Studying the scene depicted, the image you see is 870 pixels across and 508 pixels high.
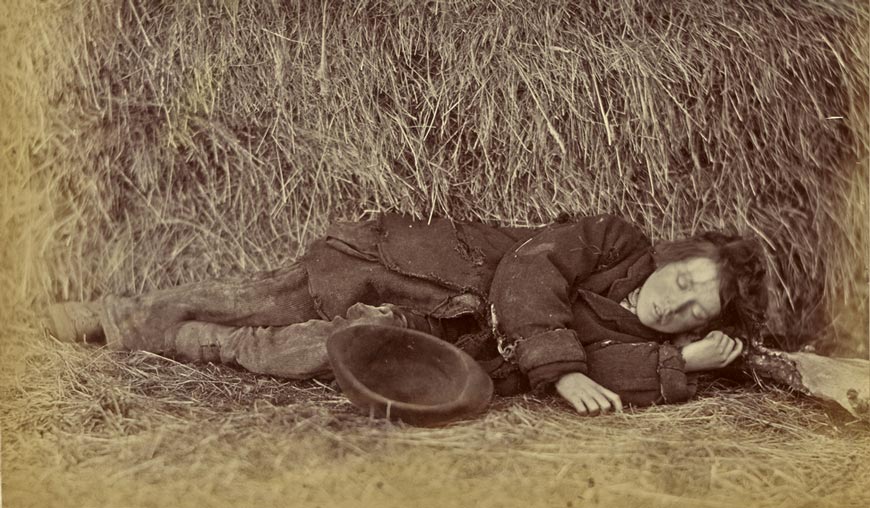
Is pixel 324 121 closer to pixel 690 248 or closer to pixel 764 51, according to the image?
pixel 690 248

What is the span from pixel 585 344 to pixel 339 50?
93 cm

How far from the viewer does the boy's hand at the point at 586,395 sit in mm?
1910

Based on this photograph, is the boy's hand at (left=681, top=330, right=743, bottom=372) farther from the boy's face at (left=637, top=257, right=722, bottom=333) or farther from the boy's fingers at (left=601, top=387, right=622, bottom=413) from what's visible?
the boy's fingers at (left=601, top=387, right=622, bottom=413)

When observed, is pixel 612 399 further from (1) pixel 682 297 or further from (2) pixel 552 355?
(1) pixel 682 297

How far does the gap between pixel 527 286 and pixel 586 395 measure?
0.27 meters

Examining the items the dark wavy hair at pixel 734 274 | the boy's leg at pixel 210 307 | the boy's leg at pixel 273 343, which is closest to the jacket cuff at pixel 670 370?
the dark wavy hair at pixel 734 274

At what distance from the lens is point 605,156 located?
231 centimetres

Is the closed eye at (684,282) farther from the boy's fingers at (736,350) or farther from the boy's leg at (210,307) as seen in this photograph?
the boy's leg at (210,307)

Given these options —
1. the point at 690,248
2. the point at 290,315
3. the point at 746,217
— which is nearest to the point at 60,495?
the point at 290,315

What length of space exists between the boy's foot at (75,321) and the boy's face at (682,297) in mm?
1363

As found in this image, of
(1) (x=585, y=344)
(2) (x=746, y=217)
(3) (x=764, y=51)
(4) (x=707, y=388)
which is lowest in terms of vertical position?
(4) (x=707, y=388)

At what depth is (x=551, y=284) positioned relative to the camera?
2.00 meters

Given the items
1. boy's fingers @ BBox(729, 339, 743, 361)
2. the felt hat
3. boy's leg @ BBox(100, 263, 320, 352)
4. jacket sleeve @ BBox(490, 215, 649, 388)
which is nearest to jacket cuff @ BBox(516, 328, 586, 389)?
jacket sleeve @ BBox(490, 215, 649, 388)

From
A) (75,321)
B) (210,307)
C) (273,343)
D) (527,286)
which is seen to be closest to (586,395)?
(527,286)
